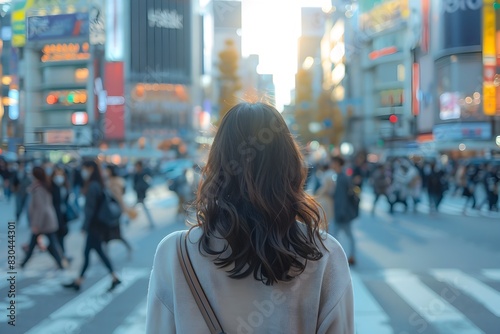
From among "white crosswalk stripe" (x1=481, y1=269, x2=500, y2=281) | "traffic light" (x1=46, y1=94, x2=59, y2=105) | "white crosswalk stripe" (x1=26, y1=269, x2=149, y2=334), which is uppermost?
"traffic light" (x1=46, y1=94, x2=59, y2=105)

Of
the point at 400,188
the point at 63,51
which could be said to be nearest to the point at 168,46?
the point at 400,188

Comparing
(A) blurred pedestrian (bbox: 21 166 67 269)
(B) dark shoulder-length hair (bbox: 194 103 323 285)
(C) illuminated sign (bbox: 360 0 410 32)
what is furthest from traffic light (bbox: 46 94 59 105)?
(C) illuminated sign (bbox: 360 0 410 32)

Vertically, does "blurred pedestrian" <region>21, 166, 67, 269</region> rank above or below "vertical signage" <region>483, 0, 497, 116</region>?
below

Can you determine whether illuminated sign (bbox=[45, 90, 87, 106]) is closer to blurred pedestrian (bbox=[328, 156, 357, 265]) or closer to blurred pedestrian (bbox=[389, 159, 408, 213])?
blurred pedestrian (bbox=[328, 156, 357, 265])

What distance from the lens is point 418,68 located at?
1134cm

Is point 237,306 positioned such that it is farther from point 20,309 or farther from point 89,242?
point 89,242

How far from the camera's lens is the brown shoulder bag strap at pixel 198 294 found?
1.39 meters

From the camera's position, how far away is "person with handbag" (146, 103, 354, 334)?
4.60ft

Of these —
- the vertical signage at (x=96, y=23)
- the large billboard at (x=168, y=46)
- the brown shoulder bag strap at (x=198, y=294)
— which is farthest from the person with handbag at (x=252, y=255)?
the large billboard at (x=168, y=46)

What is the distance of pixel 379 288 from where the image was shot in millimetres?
6035

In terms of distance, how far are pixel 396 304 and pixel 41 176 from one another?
186 inches

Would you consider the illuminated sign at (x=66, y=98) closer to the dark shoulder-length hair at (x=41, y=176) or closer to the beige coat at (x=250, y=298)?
the dark shoulder-length hair at (x=41, y=176)

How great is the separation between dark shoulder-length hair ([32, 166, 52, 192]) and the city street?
0.78m

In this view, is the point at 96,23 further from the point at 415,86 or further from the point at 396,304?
the point at 415,86
